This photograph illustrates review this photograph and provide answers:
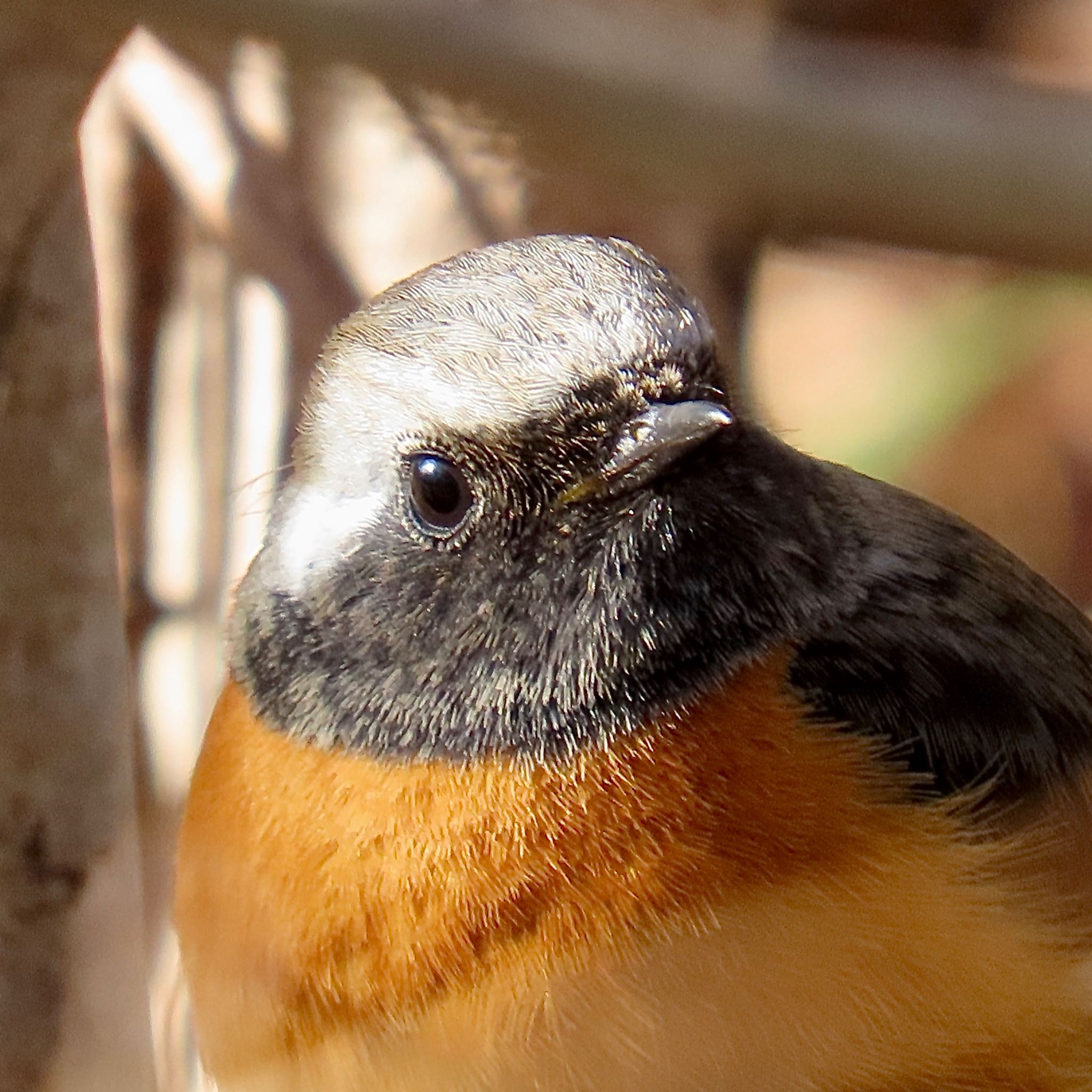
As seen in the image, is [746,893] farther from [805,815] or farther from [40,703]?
[40,703]

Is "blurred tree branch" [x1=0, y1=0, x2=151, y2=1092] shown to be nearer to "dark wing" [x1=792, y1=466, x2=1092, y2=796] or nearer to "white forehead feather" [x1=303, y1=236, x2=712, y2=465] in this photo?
"white forehead feather" [x1=303, y1=236, x2=712, y2=465]

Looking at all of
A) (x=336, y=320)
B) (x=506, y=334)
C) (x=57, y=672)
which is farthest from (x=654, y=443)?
(x=336, y=320)

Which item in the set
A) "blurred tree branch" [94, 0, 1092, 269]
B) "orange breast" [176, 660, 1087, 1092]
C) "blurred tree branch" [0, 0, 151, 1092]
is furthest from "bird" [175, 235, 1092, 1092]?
"blurred tree branch" [94, 0, 1092, 269]

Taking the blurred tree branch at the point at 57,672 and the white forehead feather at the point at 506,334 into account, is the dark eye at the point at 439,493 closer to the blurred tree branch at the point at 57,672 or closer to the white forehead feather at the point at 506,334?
the white forehead feather at the point at 506,334

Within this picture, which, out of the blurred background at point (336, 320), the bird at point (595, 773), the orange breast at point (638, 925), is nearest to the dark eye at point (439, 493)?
the bird at point (595, 773)

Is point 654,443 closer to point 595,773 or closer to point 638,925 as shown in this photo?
point 595,773

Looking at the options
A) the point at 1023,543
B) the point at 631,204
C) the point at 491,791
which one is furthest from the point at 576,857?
the point at 1023,543
